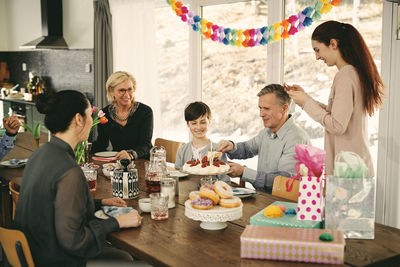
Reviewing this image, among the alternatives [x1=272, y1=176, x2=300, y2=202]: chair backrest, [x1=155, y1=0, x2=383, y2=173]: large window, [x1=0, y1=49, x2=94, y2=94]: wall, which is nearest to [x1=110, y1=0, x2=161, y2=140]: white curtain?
[x1=155, y1=0, x2=383, y2=173]: large window

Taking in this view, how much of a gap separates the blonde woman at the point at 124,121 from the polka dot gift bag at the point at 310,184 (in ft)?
6.81

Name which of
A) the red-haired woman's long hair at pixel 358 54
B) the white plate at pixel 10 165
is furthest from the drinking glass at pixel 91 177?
the red-haired woman's long hair at pixel 358 54

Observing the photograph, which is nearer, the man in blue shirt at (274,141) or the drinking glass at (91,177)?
the drinking glass at (91,177)

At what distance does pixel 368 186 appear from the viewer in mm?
1810

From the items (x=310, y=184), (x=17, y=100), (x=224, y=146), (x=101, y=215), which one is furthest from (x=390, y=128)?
(x=17, y=100)

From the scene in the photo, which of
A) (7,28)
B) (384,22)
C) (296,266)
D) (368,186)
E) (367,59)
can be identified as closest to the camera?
(296,266)

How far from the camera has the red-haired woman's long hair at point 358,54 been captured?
2.72m

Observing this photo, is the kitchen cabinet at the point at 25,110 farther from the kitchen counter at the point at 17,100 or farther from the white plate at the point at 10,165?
the white plate at the point at 10,165

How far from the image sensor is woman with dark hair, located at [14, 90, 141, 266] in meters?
1.80

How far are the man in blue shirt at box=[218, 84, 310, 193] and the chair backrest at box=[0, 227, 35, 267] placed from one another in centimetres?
128

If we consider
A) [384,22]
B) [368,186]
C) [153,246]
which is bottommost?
[153,246]

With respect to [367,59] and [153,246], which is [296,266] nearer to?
[153,246]

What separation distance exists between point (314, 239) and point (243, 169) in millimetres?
1132

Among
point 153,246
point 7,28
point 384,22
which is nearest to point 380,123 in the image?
point 384,22
